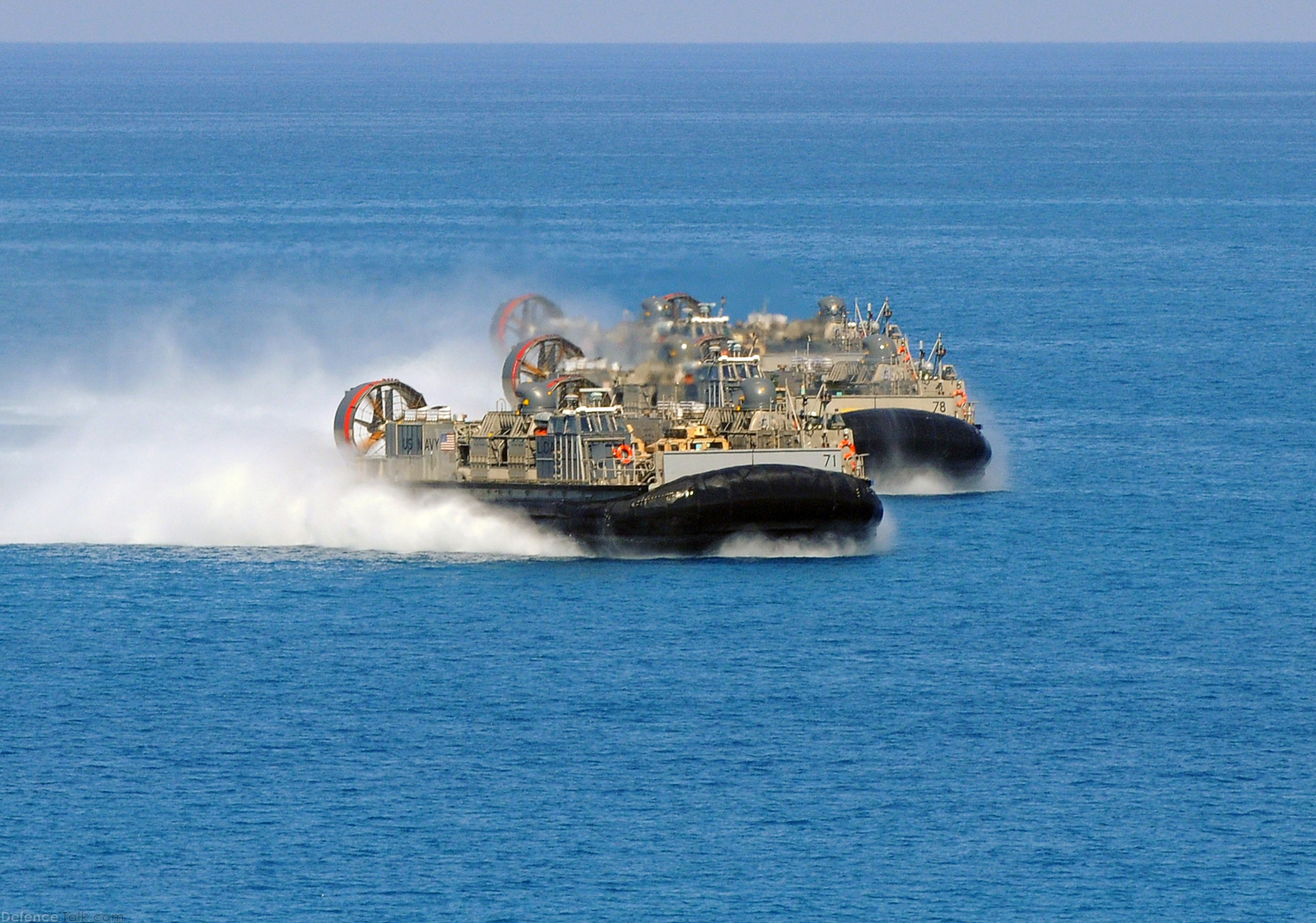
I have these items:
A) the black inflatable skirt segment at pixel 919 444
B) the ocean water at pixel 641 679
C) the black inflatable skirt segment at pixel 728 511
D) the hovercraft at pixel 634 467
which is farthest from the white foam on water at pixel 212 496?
the black inflatable skirt segment at pixel 919 444

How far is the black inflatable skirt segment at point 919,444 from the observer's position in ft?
300

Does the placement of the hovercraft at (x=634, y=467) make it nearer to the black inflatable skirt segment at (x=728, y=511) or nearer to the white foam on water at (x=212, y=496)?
the black inflatable skirt segment at (x=728, y=511)

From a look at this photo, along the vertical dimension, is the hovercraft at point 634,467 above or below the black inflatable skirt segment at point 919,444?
below

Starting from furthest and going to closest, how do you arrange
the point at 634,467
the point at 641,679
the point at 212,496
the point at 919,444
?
the point at 919,444, the point at 212,496, the point at 634,467, the point at 641,679

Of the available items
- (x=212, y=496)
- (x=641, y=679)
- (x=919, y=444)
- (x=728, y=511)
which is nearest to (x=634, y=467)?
(x=728, y=511)

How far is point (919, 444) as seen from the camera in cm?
9162

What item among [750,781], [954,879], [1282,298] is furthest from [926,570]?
[1282,298]

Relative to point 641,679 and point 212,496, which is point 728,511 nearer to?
point 641,679

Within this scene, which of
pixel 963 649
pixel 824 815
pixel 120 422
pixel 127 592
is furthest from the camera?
pixel 120 422

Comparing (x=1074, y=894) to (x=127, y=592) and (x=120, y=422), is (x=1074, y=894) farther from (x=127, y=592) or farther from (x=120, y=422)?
(x=120, y=422)

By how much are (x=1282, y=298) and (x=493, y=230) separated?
167ft

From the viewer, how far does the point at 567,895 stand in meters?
48.8

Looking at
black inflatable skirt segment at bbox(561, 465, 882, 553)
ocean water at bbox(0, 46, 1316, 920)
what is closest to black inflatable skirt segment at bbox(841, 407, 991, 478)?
ocean water at bbox(0, 46, 1316, 920)

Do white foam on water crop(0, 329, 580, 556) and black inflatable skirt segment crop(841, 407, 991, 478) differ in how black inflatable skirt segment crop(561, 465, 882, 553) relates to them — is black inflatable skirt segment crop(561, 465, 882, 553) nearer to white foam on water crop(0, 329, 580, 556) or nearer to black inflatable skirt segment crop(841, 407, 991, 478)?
white foam on water crop(0, 329, 580, 556)
